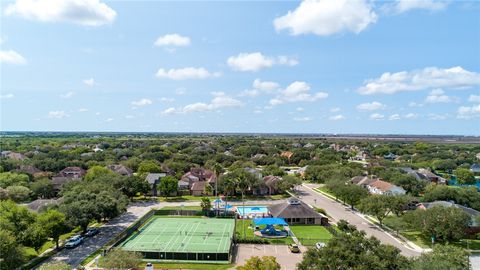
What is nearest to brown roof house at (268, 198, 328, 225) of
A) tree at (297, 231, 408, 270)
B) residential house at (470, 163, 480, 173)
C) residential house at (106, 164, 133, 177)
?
tree at (297, 231, 408, 270)

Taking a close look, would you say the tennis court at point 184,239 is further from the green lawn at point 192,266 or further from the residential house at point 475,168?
the residential house at point 475,168

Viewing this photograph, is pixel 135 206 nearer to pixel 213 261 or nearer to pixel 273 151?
pixel 213 261

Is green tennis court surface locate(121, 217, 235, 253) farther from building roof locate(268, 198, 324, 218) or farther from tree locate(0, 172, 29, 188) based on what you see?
tree locate(0, 172, 29, 188)

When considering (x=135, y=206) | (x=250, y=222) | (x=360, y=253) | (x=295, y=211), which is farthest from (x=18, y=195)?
(x=360, y=253)

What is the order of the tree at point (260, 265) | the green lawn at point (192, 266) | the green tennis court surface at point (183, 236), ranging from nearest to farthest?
the tree at point (260, 265) → the green lawn at point (192, 266) → the green tennis court surface at point (183, 236)

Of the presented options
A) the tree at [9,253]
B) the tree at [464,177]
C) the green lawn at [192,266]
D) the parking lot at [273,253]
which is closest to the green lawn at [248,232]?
the parking lot at [273,253]

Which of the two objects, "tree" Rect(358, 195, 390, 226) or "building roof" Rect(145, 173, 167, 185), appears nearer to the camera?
"tree" Rect(358, 195, 390, 226)
